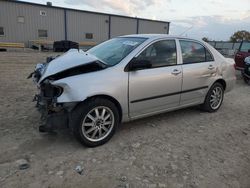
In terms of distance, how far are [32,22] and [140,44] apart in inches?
982

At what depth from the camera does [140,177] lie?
2779mm

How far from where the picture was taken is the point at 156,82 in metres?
3.91

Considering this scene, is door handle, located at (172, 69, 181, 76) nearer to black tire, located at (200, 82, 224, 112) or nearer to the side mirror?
the side mirror

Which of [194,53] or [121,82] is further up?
[194,53]

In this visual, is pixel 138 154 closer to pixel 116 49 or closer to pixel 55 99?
pixel 55 99

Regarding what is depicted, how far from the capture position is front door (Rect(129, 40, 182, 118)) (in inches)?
147

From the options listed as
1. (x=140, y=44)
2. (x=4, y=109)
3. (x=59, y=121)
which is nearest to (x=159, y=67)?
(x=140, y=44)

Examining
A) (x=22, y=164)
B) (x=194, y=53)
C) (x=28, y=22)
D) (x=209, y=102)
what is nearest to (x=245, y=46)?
(x=209, y=102)

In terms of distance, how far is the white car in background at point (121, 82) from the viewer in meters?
3.21

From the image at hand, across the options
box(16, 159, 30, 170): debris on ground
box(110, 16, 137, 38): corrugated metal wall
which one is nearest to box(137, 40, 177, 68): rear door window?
box(16, 159, 30, 170): debris on ground

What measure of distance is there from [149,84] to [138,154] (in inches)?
45.9

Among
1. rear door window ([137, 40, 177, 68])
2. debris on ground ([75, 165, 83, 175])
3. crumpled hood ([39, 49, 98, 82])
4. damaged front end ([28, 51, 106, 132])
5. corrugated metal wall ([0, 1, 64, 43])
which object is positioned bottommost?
debris on ground ([75, 165, 83, 175])

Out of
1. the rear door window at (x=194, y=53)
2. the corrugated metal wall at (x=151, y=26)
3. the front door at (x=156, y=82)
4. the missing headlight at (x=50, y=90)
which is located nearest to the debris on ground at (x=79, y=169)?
the missing headlight at (x=50, y=90)

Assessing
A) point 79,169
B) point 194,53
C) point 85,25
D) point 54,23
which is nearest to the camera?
point 79,169
